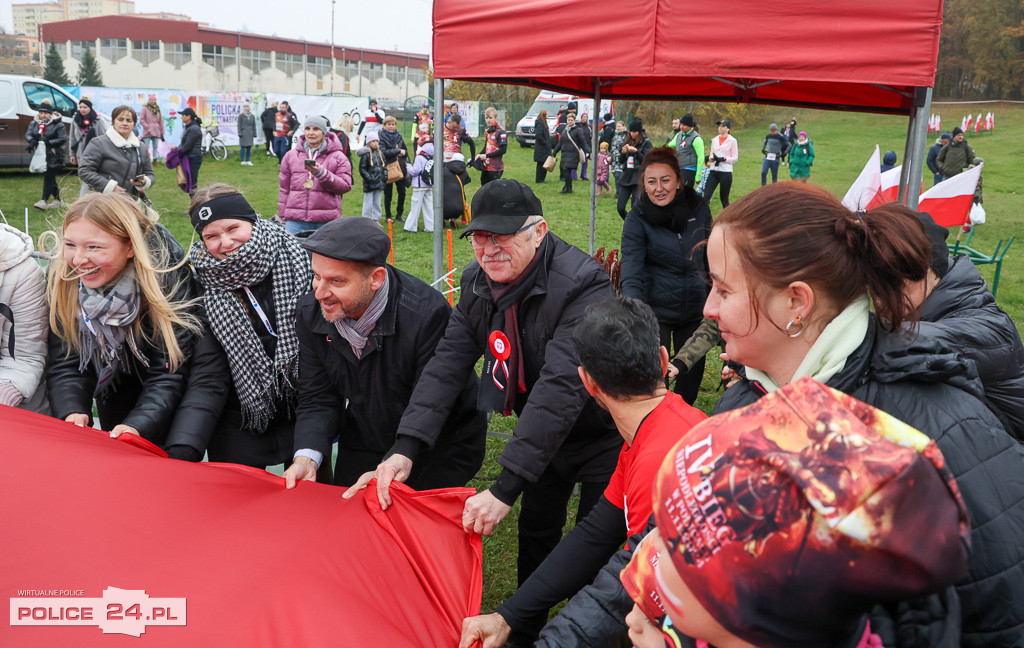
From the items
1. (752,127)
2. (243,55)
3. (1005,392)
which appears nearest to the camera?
(1005,392)

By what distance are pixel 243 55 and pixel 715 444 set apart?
62743 millimetres

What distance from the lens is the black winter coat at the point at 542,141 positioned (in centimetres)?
1930

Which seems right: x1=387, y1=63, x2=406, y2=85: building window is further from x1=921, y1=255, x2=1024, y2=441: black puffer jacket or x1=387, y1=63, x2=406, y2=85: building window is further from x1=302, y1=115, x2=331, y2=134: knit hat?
x1=921, y1=255, x2=1024, y2=441: black puffer jacket

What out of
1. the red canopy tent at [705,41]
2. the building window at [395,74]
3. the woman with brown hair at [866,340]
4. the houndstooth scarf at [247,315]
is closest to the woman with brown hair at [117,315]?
the houndstooth scarf at [247,315]

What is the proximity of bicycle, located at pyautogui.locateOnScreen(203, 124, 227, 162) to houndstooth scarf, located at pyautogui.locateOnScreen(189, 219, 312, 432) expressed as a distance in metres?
22.1

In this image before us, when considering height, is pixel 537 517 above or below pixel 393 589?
below

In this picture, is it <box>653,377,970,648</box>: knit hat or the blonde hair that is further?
the blonde hair

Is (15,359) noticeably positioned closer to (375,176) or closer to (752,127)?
(375,176)

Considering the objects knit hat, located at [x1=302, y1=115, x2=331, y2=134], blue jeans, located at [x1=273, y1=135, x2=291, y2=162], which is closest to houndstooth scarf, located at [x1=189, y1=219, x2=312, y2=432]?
knit hat, located at [x1=302, y1=115, x2=331, y2=134]

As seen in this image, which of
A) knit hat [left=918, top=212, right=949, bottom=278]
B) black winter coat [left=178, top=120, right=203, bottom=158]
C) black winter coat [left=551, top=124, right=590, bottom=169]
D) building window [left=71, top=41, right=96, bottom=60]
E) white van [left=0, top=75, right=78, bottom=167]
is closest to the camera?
knit hat [left=918, top=212, right=949, bottom=278]

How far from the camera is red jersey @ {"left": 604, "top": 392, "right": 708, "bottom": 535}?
1.86 meters

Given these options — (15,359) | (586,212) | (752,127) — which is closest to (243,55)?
(752,127)

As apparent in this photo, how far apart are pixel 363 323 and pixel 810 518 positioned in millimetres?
2290

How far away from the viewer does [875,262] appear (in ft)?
4.53
